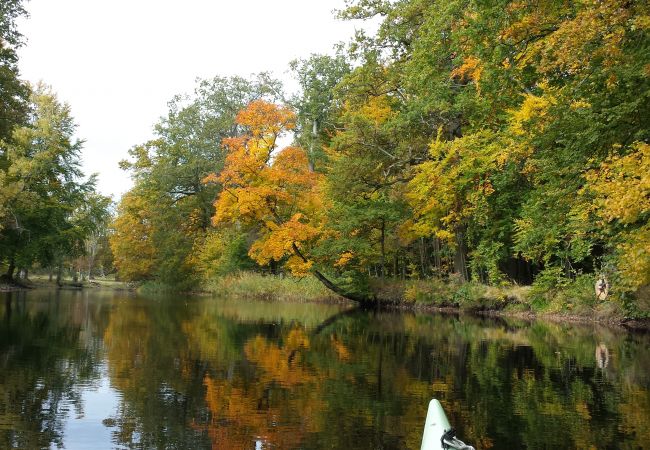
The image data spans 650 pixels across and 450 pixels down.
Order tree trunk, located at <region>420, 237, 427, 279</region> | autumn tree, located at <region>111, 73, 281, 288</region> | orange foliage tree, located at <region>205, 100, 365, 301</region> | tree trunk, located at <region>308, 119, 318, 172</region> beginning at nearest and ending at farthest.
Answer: orange foliage tree, located at <region>205, 100, 365, 301</region>, tree trunk, located at <region>420, 237, 427, 279</region>, tree trunk, located at <region>308, 119, 318, 172</region>, autumn tree, located at <region>111, 73, 281, 288</region>

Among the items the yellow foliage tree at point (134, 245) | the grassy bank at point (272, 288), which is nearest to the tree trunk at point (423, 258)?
the grassy bank at point (272, 288)

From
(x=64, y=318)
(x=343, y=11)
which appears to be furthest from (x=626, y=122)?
(x=64, y=318)

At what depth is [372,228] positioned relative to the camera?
1203 inches

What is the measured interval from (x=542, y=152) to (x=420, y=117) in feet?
36.1

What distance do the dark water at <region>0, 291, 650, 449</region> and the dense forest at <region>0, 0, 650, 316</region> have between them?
310 centimetres

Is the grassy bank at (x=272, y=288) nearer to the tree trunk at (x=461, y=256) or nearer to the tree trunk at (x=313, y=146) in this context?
the tree trunk at (x=461, y=256)

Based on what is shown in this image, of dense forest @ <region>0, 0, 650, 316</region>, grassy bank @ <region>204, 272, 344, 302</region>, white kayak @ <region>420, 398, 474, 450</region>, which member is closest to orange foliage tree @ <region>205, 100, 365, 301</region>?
dense forest @ <region>0, 0, 650, 316</region>

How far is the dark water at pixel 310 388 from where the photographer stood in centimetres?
644

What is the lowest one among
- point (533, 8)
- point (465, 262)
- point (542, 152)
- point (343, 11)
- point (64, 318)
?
point (64, 318)

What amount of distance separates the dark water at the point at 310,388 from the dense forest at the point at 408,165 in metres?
3.10

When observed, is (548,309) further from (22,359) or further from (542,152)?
(22,359)

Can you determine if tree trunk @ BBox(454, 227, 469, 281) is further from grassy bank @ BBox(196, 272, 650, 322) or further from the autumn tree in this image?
the autumn tree

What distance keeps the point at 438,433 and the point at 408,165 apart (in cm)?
2396

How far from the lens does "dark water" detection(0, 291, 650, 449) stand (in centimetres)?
644
